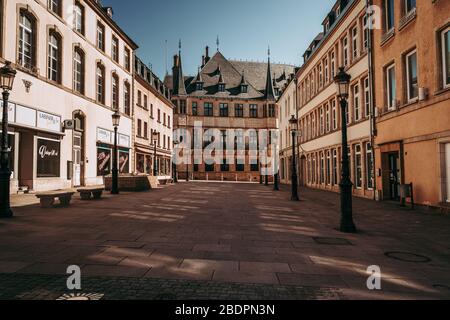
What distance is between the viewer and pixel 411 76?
13.4m

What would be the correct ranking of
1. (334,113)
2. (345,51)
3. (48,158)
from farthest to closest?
(334,113)
(345,51)
(48,158)

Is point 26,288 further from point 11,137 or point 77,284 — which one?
point 11,137

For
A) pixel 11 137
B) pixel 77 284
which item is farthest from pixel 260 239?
pixel 11 137

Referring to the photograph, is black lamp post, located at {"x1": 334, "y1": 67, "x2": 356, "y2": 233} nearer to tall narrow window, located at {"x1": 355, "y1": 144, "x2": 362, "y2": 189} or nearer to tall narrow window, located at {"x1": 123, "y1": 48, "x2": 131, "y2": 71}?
tall narrow window, located at {"x1": 355, "y1": 144, "x2": 362, "y2": 189}

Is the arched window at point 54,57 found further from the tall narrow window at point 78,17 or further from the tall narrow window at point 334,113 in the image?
the tall narrow window at point 334,113

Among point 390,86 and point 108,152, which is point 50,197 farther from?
point 390,86

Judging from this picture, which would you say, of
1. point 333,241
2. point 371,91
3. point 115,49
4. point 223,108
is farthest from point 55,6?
point 223,108

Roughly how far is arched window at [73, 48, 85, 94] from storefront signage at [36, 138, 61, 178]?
484 cm

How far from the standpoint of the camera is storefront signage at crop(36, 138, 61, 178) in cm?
1722

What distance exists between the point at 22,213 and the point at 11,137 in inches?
303

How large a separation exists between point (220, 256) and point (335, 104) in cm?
1965

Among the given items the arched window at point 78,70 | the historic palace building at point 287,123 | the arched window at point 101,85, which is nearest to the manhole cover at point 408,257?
the arched window at point 78,70

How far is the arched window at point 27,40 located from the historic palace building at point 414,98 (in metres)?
18.5

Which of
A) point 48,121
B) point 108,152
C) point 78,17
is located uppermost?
point 78,17
